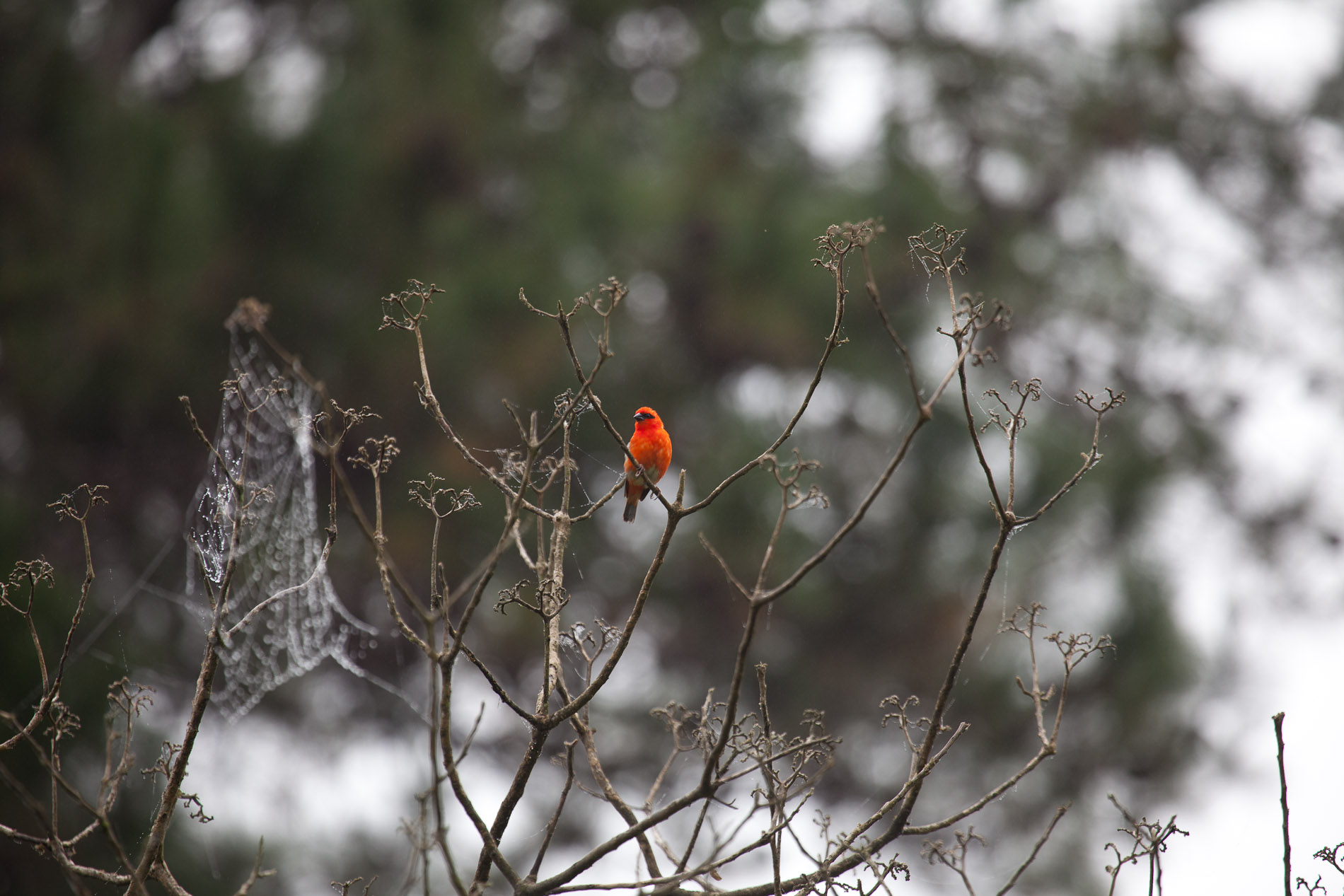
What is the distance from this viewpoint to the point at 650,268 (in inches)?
283

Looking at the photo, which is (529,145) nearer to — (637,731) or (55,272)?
(55,272)

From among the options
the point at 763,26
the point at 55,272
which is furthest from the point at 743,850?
the point at 763,26

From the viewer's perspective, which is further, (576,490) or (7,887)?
(576,490)

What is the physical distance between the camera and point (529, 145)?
6.48 metres

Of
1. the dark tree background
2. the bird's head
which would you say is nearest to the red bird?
the bird's head

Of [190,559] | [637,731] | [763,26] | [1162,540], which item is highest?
[763,26]

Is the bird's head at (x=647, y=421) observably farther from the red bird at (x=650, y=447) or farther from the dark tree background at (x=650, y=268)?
the dark tree background at (x=650, y=268)

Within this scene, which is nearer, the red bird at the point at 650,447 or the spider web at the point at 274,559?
the red bird at the point at 650,447

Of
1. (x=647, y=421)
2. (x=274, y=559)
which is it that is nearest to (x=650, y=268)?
(x=274, y=559)

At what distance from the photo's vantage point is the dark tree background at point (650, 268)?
490 cm

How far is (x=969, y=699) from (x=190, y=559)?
5050 millimetres

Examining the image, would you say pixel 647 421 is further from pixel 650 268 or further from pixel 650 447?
pixel 650 268

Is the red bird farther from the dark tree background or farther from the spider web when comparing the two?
the dark tree background

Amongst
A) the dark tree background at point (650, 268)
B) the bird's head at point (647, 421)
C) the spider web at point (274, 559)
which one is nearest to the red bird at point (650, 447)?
the bird's head at point (647, 421)
